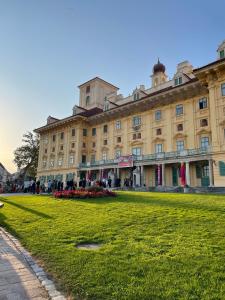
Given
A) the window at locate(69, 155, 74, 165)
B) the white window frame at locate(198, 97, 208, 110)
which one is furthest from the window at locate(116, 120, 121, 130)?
the white window frame at locate(198, 97, 208, 110)

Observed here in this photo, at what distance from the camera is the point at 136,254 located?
511 centimetres

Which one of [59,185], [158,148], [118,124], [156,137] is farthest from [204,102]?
[59,185]

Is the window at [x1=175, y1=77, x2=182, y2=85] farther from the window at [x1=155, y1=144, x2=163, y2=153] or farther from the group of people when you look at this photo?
the group of people

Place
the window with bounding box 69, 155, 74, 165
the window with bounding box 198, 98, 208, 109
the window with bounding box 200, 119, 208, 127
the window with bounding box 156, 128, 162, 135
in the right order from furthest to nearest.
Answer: the window with bounding box 69, 155, 74, 165 → the window with bounding box 156, 128, 162, 135 → the window with bounding box 198, 98, 208, 109 → the window with bounding box 200, 119, 208, 127

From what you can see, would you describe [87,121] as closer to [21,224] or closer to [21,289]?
[21,224]

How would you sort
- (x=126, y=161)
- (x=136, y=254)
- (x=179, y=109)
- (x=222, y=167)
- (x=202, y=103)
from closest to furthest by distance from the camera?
(x=136, y=254)
(x=222, y=167)
(x=202, y=103)
(x=179, y=109)
(x=126, y=161)

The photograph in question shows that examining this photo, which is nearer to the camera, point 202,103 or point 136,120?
point 202,103

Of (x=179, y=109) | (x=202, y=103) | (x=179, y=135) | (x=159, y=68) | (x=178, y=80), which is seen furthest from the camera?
(x=159, y=68)

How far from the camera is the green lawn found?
3695 millimetres

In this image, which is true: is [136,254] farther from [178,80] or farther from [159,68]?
[159,68]

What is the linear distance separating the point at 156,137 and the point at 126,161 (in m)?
5.99

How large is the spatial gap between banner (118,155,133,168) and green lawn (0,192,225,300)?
2829cm

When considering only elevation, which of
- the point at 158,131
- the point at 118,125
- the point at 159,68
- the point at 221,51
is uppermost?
the point at 159,68

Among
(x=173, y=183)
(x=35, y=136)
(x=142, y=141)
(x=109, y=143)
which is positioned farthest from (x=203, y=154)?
(x=35, y=136)
